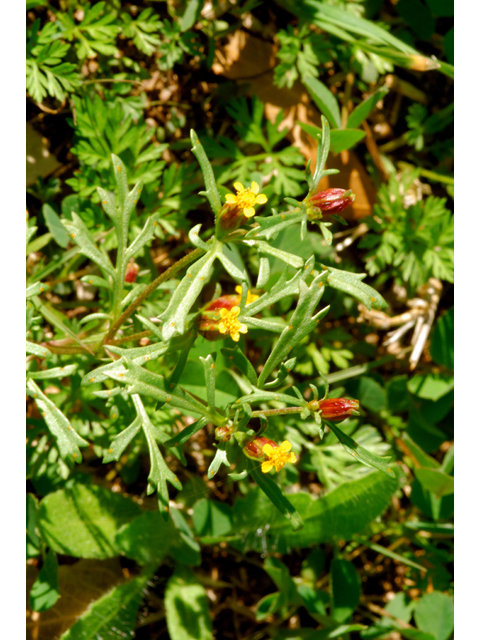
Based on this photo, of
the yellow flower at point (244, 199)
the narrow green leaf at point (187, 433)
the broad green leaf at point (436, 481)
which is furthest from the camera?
the broad green leaf at point (436, 481)

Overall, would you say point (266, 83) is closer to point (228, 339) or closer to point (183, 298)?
point (228, 339)

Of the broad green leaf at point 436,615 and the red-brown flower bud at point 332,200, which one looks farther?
the broad green leaf at point 436,615

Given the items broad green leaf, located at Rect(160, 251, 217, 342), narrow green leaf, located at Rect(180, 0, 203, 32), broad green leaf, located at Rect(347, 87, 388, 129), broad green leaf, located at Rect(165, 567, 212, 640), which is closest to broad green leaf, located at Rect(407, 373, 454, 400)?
broad green leaf, located at Rect(347, 87, 388, 129)

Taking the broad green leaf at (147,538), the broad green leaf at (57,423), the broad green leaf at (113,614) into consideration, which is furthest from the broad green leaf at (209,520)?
the broad green leaf at (57,423)

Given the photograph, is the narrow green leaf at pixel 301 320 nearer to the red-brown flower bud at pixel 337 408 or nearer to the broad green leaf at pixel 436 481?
the red-brown flower bud at pixel 337 408

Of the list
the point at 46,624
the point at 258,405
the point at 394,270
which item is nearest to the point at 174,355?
the point at 258,405

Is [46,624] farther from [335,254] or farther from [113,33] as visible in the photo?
[113,33]

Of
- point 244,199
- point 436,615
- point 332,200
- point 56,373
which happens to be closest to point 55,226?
point 56,373
